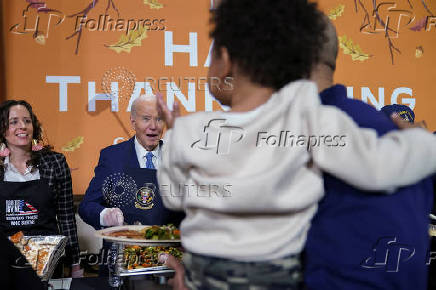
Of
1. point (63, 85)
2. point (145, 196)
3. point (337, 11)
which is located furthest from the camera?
point (337, 11)

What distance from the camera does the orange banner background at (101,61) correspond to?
10.1 ft

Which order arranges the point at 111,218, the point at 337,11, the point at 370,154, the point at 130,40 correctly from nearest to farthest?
the point at 370,154, the point at 111,218, the point at 130,40, the point at 337,11

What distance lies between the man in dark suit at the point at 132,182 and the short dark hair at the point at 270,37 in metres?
1.13

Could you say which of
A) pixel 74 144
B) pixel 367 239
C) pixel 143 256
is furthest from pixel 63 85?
pixel 367 239

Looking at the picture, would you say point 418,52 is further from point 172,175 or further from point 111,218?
point 172,175

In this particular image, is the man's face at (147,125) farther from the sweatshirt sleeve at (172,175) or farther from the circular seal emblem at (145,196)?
the sweatshirt sleeve at (172,175)

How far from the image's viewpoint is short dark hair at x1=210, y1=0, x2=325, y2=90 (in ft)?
Answer: 2.54

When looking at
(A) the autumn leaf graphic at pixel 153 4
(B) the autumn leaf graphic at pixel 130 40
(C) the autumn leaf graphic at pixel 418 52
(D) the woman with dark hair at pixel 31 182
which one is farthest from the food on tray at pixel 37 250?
(C) the autumn leaf graphic at pixel 418 52

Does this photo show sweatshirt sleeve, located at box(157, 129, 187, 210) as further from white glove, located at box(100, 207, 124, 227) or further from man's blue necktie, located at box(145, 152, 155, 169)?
man's blue necktie, located at box(145, 152, 155, 169)

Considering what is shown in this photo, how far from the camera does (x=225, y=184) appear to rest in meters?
0.74

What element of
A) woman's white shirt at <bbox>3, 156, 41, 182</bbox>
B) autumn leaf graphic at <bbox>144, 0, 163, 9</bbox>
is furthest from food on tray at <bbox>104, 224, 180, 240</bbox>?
autumn leaf graphic at <bbox>144, 0, 163, 9</bbox>

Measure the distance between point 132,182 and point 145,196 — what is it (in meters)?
0.10

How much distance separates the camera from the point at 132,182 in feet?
7.06

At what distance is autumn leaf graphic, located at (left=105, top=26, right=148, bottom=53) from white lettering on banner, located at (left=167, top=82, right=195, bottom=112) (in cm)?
39
